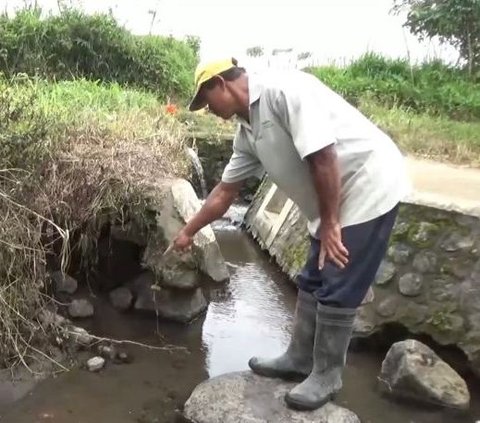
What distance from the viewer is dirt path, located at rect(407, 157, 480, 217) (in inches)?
182

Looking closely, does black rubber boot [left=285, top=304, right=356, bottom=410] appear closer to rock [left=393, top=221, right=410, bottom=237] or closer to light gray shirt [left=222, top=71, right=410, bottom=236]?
light gray shirt [left=222, top=71, right=410, bottom=236]

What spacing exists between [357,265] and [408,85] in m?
8.70

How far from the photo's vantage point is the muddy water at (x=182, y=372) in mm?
3820

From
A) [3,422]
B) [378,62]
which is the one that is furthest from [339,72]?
[3,422]

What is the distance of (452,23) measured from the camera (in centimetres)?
1282

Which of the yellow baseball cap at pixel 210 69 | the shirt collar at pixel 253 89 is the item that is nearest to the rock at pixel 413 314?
the shirt collar at pixel 253 89

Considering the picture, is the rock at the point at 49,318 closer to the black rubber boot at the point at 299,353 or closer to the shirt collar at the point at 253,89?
the black rubber boot at the point at 299,353

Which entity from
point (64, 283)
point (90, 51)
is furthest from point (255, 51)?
point (64, 283)

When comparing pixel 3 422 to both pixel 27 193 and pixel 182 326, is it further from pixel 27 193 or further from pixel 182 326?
pixel 182 326

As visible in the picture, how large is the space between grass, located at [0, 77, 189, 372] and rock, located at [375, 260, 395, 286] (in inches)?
62.5

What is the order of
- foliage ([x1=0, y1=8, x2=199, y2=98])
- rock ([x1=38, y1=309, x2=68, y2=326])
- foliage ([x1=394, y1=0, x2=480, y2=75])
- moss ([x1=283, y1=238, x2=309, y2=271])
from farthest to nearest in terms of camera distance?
foliage ([x1=394, y1=0, x2=480, y2=75]) < foliage ([x1=0, y1=8, x2=199, y2=98]) < moss ([x1=283, y1=238, x2=309, y2=271]) < rock ([x1=38, y1=309, x2=68, y2=326])

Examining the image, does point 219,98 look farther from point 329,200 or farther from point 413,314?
point 413,314

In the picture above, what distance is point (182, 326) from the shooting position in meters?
4.95

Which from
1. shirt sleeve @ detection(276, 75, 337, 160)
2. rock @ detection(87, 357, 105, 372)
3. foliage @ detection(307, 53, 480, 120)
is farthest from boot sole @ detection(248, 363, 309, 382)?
foliage @ detection(307, 53, 480, 120)
